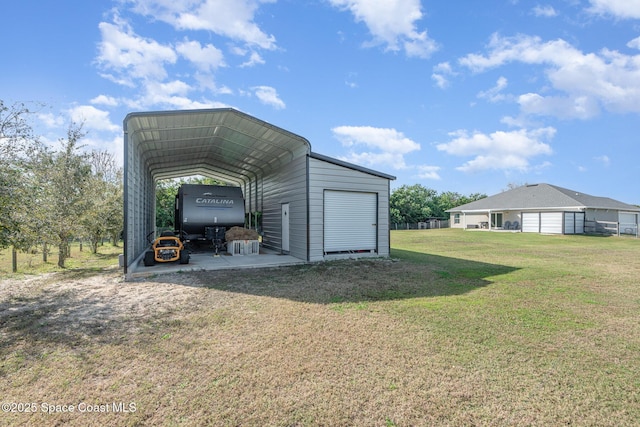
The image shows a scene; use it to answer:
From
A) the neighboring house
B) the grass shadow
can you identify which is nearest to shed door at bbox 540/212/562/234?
the neighboring house

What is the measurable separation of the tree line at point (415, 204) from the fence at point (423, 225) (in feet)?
1.42

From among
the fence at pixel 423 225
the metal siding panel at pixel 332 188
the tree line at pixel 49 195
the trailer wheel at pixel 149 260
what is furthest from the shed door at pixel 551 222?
the tree line at pixel 49 195

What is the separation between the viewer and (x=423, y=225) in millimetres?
42344

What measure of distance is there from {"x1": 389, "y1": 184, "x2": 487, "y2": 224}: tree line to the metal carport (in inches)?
1098

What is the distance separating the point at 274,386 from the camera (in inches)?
115

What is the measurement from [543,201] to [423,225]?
14876 mm

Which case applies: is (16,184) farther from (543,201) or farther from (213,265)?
(543,201)

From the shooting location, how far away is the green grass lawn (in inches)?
102

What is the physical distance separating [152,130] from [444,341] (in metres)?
9.60

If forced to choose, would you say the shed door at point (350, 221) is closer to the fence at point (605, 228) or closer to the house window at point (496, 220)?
the fence at point (605, 228)

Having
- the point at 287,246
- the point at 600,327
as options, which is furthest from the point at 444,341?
the point at 287,246

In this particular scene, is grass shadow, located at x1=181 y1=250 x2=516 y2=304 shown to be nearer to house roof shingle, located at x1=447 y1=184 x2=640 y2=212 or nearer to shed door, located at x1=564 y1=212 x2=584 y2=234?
shed door, located at x1=564 y1=212 x2=584 y2=234

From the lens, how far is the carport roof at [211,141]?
8844mm

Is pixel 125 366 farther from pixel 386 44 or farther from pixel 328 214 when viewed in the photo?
pixel 386 44
